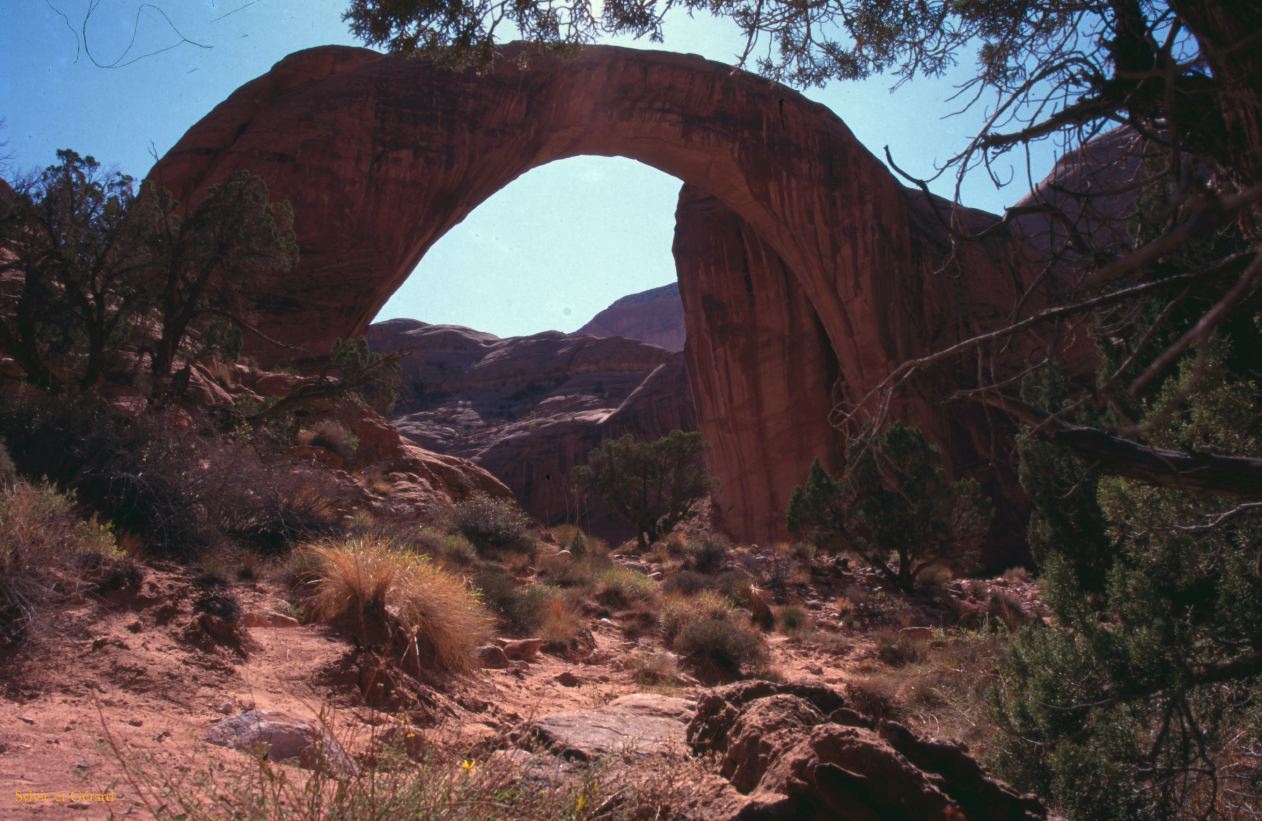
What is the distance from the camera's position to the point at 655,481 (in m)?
22.3

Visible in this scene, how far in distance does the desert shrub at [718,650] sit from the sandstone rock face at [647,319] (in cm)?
8913

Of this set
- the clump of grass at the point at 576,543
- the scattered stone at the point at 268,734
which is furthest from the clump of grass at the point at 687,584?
the scattered stone at the point at 268,734

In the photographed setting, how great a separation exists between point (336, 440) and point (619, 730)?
12.0 meters

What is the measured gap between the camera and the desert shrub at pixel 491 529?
1159 centimetres

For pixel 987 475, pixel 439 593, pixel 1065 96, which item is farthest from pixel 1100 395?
pixel 987 475

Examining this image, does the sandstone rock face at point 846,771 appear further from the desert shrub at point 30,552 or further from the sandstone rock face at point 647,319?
the sandstone rock face at point 647,319

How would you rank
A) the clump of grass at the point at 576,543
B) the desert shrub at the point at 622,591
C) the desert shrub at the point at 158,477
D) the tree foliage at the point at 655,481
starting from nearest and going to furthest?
the desert shrub at the point at 158,477 → the desert shrub at the point at 622,591 → the clump of grass at the point at 576,543 → the tree foliage at the point at 655,481

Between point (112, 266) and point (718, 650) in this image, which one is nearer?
point (718, 650)

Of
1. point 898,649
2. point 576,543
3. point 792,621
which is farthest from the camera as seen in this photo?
point 576,543

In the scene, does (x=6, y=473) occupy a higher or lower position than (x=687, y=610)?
higher

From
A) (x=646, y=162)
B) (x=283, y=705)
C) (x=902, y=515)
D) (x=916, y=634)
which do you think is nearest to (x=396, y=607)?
(x=283, y=705)

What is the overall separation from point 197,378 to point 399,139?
390 inches

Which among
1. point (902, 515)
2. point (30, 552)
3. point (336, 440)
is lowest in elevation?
point (902, 515)

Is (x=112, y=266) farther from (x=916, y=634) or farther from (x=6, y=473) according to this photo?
(x=916, y=634)
